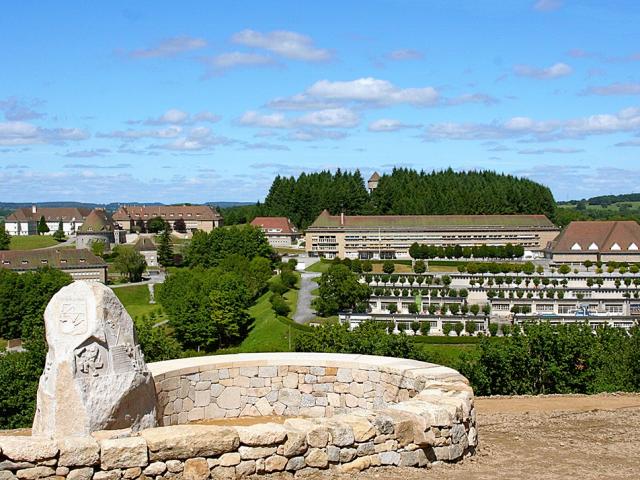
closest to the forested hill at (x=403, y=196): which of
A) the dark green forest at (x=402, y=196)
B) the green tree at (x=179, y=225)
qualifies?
the dark green forest at (x=402, y=196)

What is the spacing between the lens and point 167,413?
33.6 ft

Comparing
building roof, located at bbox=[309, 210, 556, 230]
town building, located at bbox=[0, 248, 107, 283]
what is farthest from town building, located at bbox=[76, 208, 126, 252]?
building roof, located at bbox=[309, 210, 556, 230]

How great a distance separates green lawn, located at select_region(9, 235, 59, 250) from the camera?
9294cm

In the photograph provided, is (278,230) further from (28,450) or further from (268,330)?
(28,450)

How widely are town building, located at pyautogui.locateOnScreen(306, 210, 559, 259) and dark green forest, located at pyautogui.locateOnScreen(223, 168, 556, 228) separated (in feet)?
28.1

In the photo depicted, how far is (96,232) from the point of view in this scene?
313ft

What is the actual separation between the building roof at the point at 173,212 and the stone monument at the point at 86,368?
349ft

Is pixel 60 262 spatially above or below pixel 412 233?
below

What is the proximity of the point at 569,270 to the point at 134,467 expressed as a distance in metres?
66.1

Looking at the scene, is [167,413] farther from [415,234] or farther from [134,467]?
[415,234]

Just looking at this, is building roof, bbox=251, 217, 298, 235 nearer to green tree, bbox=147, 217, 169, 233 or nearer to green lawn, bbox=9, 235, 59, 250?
green tree, bbox=147, 217, 169, 233

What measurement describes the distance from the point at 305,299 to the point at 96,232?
45.4 meters

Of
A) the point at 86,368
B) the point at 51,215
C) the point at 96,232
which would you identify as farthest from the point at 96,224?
the point at 86,368

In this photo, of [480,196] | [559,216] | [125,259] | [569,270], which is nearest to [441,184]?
[480,196]
